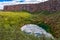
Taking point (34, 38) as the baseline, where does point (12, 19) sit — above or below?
below

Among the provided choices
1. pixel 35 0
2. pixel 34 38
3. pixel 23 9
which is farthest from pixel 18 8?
pixel 34 38

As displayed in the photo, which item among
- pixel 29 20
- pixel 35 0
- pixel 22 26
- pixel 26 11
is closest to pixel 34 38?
pixel 22 26

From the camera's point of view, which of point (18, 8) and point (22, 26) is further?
point (18, 8)

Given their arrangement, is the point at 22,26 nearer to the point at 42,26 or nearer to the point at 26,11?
the point at 42,26

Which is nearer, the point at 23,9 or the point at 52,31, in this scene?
the point at 52,31

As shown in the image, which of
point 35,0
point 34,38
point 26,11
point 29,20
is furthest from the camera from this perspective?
point 35,0

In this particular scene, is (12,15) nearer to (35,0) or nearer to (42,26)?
(42,26)

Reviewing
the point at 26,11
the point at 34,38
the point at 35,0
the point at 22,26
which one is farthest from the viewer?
the point at 35,0

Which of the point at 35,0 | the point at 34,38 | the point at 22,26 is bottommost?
the point at 35,0

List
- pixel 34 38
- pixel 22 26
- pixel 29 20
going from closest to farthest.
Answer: pixel 34 38, pixel 22 26, pixel 29 20
